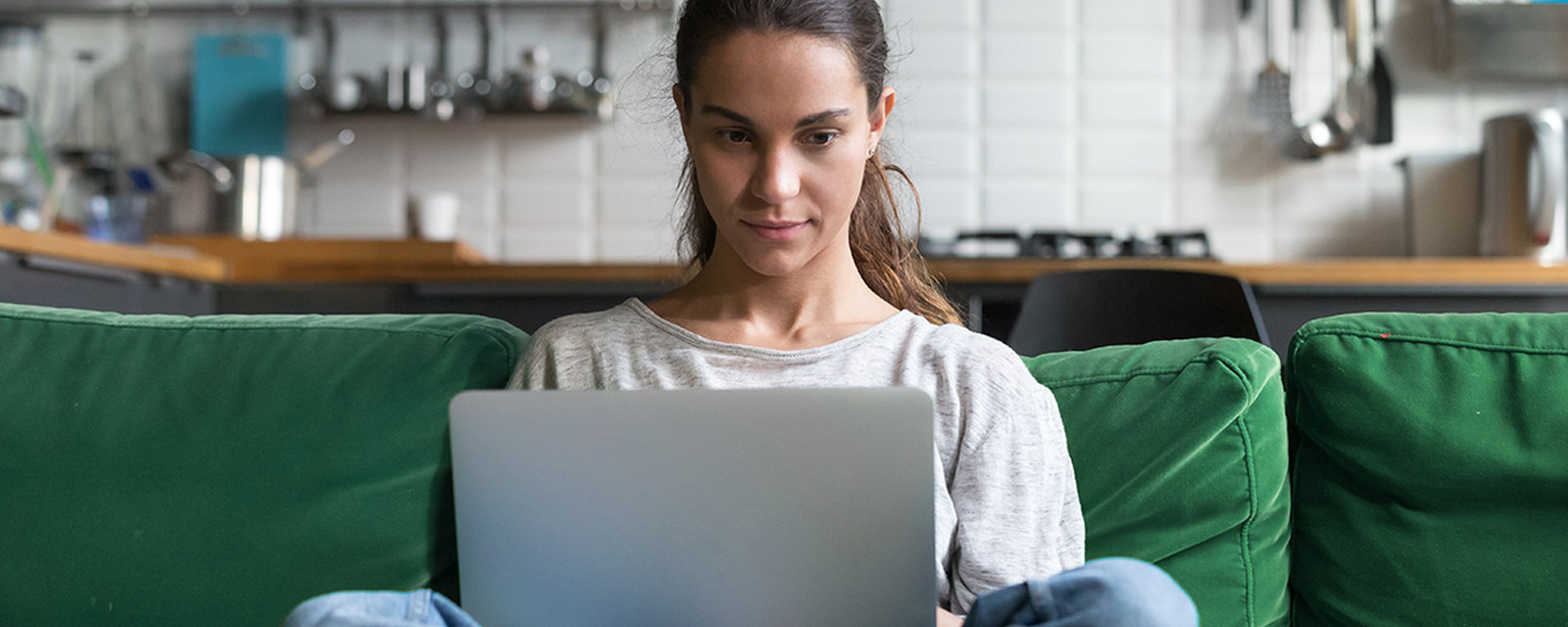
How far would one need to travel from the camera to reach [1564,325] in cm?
120

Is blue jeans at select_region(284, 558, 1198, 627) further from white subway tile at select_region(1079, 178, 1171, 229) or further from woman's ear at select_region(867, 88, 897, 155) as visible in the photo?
white subway tile at select_region(1079, 178, 1171, 229)

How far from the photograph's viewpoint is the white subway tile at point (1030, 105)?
374cm

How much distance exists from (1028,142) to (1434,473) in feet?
8.79

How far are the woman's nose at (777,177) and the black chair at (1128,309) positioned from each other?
2.74 ft

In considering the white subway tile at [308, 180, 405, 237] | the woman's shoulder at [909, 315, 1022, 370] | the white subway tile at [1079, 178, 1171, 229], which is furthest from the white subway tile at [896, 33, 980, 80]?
the woman's shoulder at [909, 315, 1022, 370]

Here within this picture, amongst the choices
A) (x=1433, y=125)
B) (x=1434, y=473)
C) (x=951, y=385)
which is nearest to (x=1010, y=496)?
(x=951, y=385)

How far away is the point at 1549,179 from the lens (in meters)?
3.29

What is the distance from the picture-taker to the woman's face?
1.13 meters

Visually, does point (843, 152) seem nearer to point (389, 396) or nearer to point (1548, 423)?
point (389, 396)

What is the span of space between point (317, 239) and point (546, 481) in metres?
2.75

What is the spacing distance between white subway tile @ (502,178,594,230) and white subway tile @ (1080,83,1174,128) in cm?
141

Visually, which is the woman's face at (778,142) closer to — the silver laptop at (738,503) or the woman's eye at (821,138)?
the woman's eye at (821,138)

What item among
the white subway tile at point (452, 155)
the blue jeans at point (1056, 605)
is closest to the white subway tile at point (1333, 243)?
the white subway tile at point (452, 155)

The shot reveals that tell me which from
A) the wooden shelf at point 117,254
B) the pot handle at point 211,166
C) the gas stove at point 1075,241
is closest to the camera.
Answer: the wooden shelf at point 117,254
